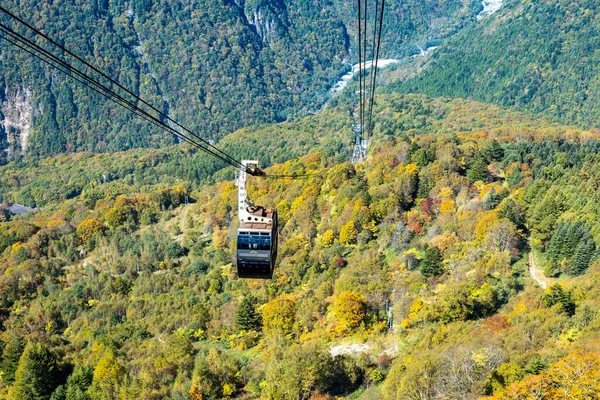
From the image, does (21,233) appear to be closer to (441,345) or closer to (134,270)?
(134,270)

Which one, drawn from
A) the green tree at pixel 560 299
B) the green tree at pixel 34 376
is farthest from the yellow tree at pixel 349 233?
the green tree at pixel 34 376

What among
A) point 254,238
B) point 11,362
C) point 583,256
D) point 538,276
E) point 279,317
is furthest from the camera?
point 279,317

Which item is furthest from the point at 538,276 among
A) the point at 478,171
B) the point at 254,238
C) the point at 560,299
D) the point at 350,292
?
the point at 254,238

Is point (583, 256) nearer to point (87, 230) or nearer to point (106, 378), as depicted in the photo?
point (106, 378)

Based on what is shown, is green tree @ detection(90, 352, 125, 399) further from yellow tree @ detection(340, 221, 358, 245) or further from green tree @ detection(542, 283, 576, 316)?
green tree @ detection(542, 283, 576, 316)

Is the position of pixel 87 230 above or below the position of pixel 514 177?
below

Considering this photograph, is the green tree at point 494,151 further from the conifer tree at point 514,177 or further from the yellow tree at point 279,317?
the yellow tree at point 279,317

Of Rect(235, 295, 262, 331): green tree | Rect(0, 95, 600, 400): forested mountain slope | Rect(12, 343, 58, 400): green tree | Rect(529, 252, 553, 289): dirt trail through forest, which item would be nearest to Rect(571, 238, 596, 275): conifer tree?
Rect(0, 95, 600, 400): forested mountain slope

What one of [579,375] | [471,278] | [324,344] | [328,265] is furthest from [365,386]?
[328,265]
